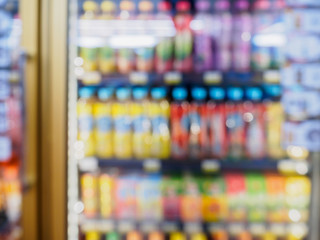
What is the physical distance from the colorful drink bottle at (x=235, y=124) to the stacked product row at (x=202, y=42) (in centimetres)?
17

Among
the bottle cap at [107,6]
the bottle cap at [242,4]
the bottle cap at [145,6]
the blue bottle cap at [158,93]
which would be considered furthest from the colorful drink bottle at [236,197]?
the bottle cap at [107,6]

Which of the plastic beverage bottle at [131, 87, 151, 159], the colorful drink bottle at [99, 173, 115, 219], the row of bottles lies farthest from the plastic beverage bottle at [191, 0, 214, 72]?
the row of bottles

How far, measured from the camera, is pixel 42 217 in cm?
181

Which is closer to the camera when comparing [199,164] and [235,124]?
[199,164]

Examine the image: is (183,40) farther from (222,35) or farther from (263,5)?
(263,5)

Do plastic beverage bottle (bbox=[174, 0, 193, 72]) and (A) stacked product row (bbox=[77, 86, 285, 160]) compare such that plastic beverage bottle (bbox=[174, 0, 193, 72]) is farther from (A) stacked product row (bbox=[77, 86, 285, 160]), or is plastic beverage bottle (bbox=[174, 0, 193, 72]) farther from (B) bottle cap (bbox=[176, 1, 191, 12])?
(A) stacked product row (bbox=[77, 86, 285, 160])

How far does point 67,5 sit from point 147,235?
1.37 meters

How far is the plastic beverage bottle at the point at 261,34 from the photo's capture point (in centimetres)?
198

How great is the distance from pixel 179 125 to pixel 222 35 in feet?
1.88

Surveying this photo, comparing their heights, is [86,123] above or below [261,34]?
below

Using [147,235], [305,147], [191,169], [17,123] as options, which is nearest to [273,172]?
[305,147]

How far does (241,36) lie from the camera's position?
6.57ft

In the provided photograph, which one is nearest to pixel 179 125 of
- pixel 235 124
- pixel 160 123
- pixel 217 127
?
pixel 160 123

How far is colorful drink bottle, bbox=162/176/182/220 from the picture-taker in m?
2.01
